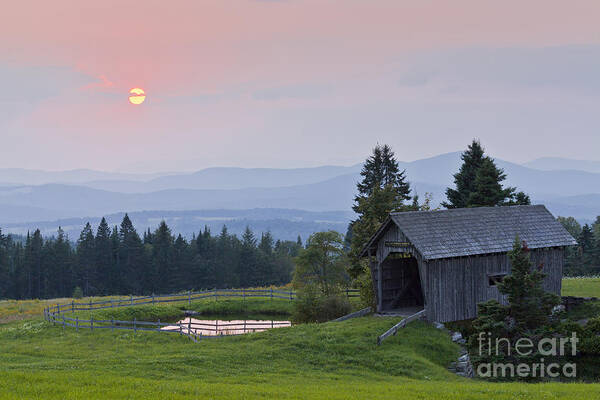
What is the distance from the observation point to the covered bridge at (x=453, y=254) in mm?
30469

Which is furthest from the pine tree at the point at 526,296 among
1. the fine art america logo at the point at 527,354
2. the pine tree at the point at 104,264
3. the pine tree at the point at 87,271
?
the pine tree at the point at 87,271

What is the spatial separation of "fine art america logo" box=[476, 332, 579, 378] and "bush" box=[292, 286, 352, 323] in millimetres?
13536

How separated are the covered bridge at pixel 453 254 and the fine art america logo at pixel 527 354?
4.41 meters

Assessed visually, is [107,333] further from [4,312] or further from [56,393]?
[4,312]

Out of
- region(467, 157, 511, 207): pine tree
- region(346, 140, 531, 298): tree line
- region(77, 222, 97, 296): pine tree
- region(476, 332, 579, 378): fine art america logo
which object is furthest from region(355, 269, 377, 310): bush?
region(77, 222, 97, 296): pine tree

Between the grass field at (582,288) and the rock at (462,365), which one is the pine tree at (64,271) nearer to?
the grass field at (582,288)

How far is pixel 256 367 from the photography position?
885 inches

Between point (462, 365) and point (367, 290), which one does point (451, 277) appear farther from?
point (367, 290)

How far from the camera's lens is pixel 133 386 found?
17516 millimetres

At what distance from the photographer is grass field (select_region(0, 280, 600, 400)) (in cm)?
1742

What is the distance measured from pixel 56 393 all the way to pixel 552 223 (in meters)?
31.0

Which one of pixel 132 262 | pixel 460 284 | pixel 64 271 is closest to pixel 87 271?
pixel 64 271

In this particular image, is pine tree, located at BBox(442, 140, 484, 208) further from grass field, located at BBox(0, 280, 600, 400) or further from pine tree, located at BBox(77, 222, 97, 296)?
pine tree, located at BBox(77, 222, 97, 296)

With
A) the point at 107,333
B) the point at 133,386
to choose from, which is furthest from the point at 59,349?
the point at 133,386
